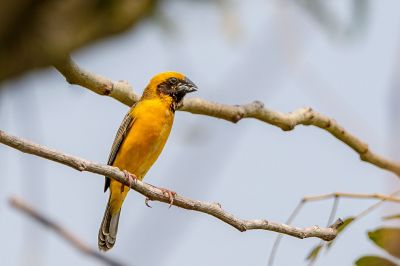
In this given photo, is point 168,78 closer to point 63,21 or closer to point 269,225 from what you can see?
point 269,225

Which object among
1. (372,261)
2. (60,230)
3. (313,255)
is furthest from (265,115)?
(60,230)

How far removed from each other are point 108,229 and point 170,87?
62.6 inches

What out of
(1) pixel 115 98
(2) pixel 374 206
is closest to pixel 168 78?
(1) pixel 115 98

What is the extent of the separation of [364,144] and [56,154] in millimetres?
2961

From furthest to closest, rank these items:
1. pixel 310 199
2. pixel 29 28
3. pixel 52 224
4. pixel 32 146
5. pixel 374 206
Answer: pixel 310 199, pixel 374 206, pixel 32 146, pixel 52 224, pixel 29 28

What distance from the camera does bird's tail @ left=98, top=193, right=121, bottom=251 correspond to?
709 cm

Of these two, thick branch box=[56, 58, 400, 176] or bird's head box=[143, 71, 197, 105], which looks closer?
thick branch box=[56, 58, 400, 176]

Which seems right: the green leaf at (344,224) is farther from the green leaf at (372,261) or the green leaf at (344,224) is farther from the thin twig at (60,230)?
the thin twig at (60,230)

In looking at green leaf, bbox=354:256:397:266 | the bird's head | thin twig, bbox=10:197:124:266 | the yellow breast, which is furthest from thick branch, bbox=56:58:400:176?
thin twig, bbox=10:197:124:266

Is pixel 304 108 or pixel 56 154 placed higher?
pixel 304 108

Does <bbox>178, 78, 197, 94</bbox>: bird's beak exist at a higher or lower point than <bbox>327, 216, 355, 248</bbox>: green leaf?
higher

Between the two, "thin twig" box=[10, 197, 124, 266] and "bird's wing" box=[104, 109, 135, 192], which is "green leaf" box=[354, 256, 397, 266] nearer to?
"thin twig" box=[10, 197, 124, 266]

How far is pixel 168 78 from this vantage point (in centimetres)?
743

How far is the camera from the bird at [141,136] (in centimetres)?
651
